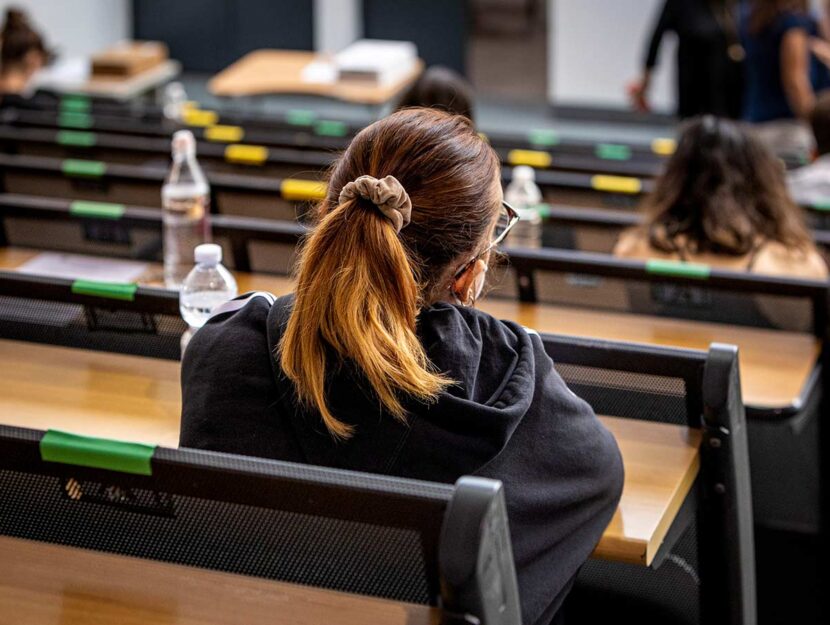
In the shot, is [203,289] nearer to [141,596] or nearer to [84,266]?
[84,266]

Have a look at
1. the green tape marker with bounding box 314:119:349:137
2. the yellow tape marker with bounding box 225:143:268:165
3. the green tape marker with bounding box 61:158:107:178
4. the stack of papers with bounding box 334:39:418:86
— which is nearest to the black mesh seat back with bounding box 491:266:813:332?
the green tape marker with bounding box 61:158:107:178

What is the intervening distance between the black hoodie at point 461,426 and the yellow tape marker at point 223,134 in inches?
132

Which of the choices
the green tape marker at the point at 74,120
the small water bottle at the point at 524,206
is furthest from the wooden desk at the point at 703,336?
the green tape marker at the point at 74,120

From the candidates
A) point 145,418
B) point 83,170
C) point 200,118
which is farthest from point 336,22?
point 145,418

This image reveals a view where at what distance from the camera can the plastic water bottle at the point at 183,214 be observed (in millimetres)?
2969

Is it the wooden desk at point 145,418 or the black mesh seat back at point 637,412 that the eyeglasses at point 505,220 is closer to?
the black mesh seat back at point 637,412

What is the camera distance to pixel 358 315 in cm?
151

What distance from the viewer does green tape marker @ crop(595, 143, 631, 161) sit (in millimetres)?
4865

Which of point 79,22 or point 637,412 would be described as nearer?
point 637,412

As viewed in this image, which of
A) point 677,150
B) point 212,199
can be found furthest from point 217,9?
point 677,150

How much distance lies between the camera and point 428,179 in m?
1.61

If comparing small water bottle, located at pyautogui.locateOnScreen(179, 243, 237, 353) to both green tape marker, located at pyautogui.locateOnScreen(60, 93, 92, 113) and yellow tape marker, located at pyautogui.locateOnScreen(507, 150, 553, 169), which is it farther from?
green tape marker, located at pyautogui.locateOnScreen(60, 93, 92, 113)

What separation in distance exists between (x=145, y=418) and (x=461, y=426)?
0.79 meters

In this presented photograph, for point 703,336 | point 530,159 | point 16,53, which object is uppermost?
point 16,53
